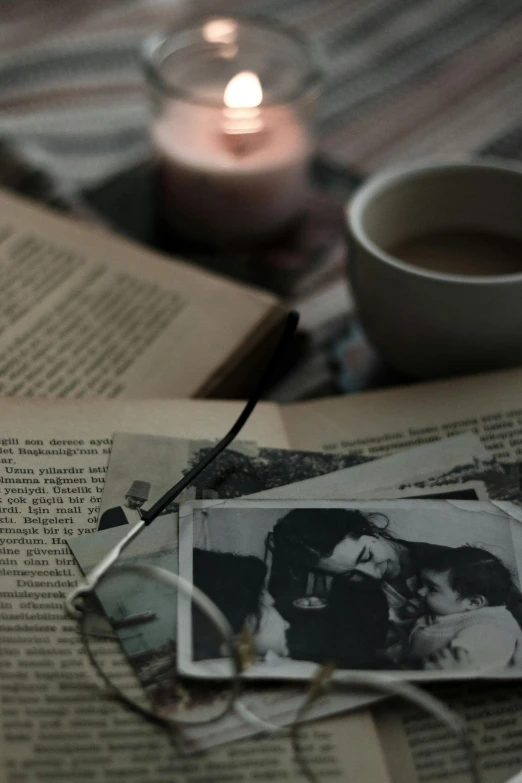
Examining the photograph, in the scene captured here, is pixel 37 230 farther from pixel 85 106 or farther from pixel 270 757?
pixel 270 757

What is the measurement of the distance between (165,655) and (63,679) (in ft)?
0.15

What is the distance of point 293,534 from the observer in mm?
433

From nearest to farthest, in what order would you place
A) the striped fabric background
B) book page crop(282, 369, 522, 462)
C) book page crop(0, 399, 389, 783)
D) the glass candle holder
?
book page crop(0, 399, 389, 783) < book page crop(282, 369, 522, 462) < the glass candle holder < the striped fabric background

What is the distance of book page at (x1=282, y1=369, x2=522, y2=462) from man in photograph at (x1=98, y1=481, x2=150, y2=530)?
94 millimetres

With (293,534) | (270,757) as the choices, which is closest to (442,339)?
(293,534)

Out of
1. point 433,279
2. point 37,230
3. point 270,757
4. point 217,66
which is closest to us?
point 270,757

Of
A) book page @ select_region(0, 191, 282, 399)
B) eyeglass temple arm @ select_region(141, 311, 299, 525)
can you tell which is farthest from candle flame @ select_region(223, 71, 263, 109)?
eyeglass temple arm @ select_region(141, 311, 299, 525)

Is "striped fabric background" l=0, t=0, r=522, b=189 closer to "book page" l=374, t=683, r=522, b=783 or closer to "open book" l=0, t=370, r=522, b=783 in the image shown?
"open book" l=0, t=370, r=522, b=783

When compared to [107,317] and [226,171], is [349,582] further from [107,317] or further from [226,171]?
[226,171]

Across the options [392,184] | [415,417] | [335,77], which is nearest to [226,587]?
[415,417]

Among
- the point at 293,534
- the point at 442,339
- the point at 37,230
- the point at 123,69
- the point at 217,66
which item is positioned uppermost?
the point at 123,69

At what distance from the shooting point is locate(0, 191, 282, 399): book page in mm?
523

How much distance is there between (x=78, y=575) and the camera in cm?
41

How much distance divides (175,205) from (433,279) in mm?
270
